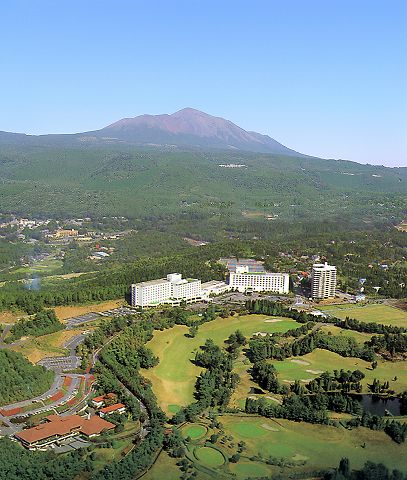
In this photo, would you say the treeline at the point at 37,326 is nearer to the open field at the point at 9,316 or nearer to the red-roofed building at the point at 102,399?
the open field at the point at 9,316

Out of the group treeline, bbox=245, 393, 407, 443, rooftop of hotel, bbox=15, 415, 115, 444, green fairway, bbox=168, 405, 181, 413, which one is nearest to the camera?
rooftop of hotel, bbox=15, 415, 115, 444

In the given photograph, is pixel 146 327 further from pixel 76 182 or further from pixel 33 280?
pixel 76 182

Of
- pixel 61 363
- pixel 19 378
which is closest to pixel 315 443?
pixel 19 378

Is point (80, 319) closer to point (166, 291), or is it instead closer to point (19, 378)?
point (166, 291)

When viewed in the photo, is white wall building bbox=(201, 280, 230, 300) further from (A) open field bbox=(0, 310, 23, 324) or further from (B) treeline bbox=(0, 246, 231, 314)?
(A) open field bbox=(0, 310, 23, 324)

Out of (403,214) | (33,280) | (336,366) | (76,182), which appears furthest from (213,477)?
(76,182)

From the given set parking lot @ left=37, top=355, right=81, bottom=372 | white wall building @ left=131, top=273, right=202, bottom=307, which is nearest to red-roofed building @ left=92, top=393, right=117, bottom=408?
parking lot @ left=37, top=355, right=81, bottom=372
